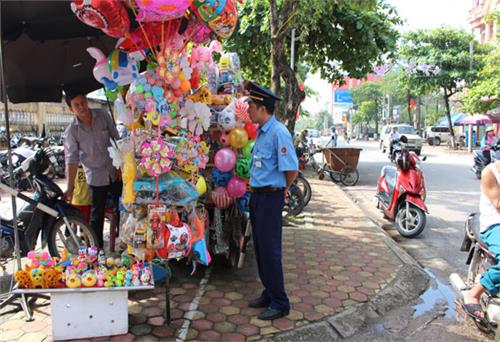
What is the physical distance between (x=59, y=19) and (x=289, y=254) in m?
3.66

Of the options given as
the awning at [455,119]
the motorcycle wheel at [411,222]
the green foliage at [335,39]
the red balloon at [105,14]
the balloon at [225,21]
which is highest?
the green foliage at [335,39]

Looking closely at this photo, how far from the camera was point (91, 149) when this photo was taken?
4.26m

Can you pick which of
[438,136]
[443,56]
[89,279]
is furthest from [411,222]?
[438,136]

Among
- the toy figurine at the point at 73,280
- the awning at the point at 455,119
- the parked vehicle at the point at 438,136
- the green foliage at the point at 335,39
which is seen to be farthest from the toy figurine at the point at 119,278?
the parked vehicle at the point at 438,136

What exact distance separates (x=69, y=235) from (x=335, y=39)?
9.36 metres

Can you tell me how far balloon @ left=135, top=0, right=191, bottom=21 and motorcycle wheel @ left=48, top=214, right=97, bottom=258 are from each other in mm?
2273

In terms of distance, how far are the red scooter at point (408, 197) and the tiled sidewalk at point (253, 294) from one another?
591mm

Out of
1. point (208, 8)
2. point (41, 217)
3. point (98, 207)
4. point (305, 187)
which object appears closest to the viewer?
point (208, 8)

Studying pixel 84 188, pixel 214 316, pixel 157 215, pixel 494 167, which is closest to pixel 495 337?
pixel 494 167

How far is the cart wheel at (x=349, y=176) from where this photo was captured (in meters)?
11.7

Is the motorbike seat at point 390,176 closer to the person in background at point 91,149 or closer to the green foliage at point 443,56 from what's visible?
the person in background at point 91,149

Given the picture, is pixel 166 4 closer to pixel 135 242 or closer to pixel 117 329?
pixel 135 242

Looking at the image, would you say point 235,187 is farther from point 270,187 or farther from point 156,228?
point 156,228

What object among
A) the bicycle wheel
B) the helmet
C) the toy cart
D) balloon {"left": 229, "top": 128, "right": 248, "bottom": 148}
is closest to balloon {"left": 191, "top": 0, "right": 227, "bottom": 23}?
balloon {"left": 229, "top": 128, "right": 248, "bottom": 148}
